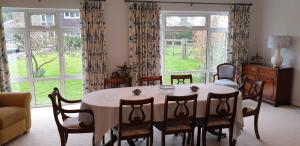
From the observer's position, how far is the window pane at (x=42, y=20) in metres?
5.33

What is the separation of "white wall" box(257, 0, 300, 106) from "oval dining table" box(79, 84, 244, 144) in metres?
2.65

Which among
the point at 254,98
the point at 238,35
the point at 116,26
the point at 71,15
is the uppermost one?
the point at 71,15

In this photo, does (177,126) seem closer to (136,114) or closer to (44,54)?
(136,114)

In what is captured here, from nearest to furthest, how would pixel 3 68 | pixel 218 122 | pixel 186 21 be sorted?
pixel 218 122 → pixel 3 68 → pixel 186 21

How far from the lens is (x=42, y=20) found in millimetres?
5387

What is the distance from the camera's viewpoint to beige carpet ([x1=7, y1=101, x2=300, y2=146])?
12.8ft

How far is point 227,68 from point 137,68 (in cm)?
213

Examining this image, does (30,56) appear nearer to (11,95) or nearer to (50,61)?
(50,61)

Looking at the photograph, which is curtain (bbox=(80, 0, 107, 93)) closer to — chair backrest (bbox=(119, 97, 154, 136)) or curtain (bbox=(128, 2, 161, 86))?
curtain (bbox=(128, 2, 161, 86))

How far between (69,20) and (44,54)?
907 mm

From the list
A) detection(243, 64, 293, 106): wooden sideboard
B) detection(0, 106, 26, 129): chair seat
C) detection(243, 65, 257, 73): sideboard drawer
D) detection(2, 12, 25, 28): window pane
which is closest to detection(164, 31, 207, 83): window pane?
detection(243, 65, 257, 73): sideboard drawer

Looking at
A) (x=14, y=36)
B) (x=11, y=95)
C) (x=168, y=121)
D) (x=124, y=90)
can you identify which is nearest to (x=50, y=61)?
(x=14, y=36)

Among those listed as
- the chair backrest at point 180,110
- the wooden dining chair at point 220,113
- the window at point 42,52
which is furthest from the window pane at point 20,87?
the wooden dining chair at point 220,113

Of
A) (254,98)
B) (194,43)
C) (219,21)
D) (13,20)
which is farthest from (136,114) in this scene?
(219,21)
